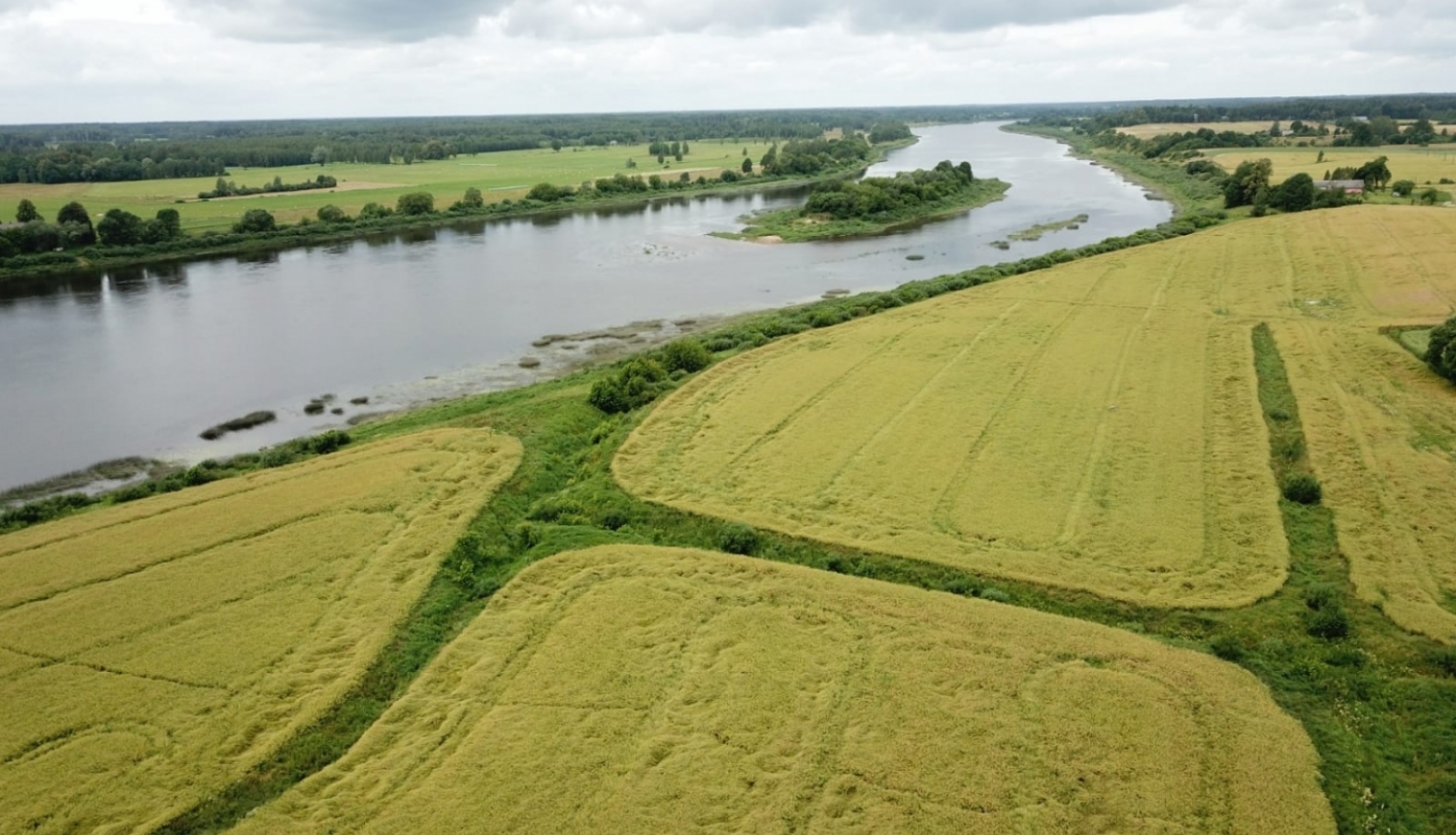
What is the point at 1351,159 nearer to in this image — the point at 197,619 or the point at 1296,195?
the point at 1296,195

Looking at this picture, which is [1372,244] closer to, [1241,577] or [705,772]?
[1241,577]

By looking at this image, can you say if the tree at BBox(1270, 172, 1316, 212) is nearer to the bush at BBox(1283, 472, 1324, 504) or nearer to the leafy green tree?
the bush at BBox(1283, 472, 1324, 504)

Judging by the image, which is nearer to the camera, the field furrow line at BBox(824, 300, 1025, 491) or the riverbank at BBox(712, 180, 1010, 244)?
the field furrow line at BBox(824, 300, 1025, 491)

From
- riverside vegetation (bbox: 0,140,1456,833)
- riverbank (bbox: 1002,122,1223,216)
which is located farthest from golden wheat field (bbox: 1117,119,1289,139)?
riverside vegetation (bbox: 0,140,1456,833)

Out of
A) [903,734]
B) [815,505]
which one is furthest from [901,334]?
[903,734]

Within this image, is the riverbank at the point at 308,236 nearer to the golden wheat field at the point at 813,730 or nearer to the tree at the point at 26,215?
the tree at the point at 26,215

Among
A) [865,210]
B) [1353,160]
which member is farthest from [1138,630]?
[1353,160]

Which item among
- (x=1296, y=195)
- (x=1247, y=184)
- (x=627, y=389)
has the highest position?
(x=1247, y=184)
